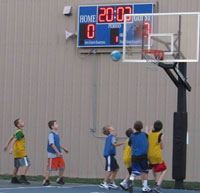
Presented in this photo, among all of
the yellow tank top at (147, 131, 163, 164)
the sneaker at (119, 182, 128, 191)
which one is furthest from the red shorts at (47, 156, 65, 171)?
the yellow tank top at (147, 131, 163, 164)

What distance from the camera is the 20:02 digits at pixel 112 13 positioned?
19.9 m

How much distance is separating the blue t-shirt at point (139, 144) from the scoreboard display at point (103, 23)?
242 inches

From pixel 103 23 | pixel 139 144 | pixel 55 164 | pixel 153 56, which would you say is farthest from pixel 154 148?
pixel 103 23

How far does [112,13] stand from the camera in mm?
20125

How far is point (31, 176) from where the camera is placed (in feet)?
67.3

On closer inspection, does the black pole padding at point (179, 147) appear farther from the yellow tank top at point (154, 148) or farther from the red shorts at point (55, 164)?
→ the red shorts at point (55, 164)

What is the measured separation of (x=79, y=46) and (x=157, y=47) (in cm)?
555

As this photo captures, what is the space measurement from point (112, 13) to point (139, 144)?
704 centimetres

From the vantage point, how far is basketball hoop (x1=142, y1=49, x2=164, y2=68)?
15.4 m

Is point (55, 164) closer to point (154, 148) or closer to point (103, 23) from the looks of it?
point (154, 148)

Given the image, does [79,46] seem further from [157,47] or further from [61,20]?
[157,47]

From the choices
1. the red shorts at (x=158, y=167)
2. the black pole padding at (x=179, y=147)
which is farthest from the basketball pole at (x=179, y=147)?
the red shorts at (x=158, y=167)

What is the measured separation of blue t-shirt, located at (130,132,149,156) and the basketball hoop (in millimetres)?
2069

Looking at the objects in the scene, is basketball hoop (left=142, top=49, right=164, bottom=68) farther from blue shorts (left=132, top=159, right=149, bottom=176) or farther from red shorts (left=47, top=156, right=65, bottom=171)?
red shorts (left=47, top=156, right=65, bottom=171)
